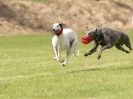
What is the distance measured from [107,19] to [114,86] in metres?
47.9

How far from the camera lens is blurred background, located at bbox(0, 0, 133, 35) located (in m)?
56.6

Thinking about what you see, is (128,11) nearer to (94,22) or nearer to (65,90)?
(94,22)

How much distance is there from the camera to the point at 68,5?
2452 inches

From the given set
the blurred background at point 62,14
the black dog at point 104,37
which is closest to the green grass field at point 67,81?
the black dog at point 104,37

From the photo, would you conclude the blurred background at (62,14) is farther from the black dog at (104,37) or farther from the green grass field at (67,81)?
the black dog at (104,37)

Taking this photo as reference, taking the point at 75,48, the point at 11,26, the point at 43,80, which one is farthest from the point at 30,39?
the point at 43,80

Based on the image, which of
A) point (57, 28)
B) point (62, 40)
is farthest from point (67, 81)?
point (62, 40)

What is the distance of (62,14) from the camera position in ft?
200

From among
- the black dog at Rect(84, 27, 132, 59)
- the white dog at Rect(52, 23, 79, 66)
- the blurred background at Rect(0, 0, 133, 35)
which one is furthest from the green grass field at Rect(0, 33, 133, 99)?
the blurred background at Rect(0, 0, 133, 35)

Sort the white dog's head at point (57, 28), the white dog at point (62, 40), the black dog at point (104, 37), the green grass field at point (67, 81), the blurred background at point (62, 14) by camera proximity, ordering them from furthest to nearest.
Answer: the blurred background at point (62, 14) → the black dog at point (104, 37) → the white dog at point (62, 40) → the white dog's head at point (57, 28) → the green grass field at point (67, 81)

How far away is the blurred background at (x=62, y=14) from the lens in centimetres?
5656

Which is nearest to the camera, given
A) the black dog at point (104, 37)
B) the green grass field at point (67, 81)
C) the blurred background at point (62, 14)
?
the green grass field at point (67, 81)

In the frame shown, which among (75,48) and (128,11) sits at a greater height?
(128,11)

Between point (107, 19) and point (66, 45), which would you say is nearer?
point (66, 45)
